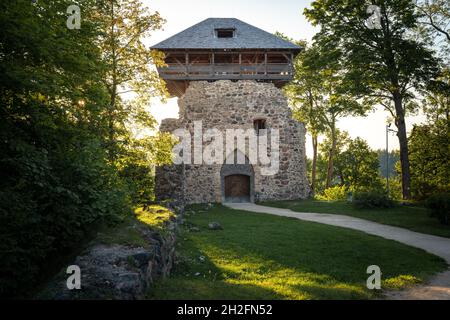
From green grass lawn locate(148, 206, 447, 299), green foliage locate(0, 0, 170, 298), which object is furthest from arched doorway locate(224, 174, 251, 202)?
green foliage locate(0, 0, 170, 298)

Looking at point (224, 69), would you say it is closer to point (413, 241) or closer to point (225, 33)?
point (225, 33)

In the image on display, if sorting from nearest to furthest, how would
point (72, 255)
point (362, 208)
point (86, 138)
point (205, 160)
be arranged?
point (72, 255) → point (86, 138) → point (362, 208) → point (205, 160)

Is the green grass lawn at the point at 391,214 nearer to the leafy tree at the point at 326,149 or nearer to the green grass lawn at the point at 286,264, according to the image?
the green grass lawn at the point at 286,264

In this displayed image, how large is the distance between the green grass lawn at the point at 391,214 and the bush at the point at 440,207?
0.89ft

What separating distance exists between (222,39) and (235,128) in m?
6.76

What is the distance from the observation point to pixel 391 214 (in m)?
13.6

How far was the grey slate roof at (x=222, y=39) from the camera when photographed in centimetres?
2066

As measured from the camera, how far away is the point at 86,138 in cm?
620

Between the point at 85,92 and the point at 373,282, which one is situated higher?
the point at 85,92

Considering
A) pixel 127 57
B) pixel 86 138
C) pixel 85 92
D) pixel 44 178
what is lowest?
pixel 44 178
